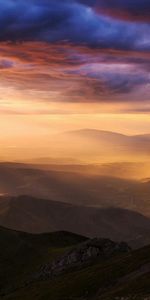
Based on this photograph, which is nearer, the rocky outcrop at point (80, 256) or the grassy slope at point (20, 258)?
the rocky outcrop at point (80, 256)

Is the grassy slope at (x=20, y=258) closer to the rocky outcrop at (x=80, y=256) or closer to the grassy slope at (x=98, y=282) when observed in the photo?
the rocky outcrop at (x=80, y=256)

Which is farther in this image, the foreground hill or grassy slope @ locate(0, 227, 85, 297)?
grassy slope @ locate(0, 227, 85, 297)

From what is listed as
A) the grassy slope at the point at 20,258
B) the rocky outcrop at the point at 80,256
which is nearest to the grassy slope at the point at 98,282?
the rocky outcrop at the point at 80,256

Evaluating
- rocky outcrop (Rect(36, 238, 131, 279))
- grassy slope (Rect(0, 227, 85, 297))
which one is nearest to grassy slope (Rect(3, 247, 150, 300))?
rocky outcrop (Rect(36, 238, 131, 279))

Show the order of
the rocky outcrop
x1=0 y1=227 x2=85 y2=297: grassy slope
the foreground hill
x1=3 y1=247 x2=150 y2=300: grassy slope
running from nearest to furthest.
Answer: the foreground hill, x1=3 y1=247 x2=150 y2=300: grassy slope, the rocky outcrop, x1=0 y1=227 x2=85 y2=297: grassy slope

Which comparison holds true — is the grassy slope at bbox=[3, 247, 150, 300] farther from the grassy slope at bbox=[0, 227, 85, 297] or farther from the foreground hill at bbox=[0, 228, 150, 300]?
the grassy slope at bbox=[0, 227, 85, 297]

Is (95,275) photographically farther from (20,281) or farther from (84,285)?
(20,281)

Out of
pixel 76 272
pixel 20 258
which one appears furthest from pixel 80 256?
pixel 20 258
